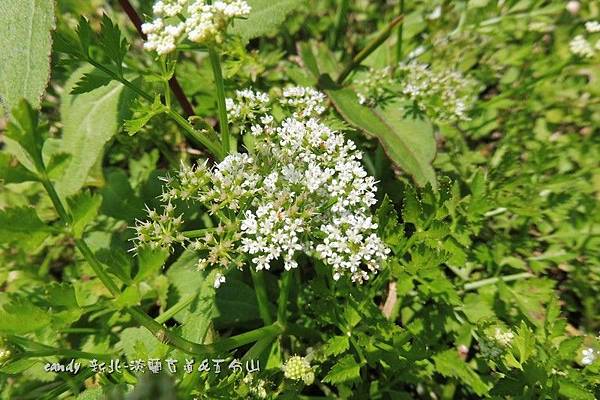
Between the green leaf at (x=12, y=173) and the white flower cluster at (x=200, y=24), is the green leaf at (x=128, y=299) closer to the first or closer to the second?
the green leaf at (x=12, y=173)

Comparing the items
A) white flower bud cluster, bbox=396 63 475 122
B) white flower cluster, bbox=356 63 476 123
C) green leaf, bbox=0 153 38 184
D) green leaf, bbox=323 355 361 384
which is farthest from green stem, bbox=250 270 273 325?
white flower bud cluster, bbox=396 63 475 122

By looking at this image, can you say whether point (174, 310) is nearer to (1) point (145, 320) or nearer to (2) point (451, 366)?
(1) point (145, 320)

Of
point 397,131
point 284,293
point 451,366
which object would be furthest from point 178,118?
point 451,366

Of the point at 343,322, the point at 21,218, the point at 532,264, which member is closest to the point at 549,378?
the point at 343,322

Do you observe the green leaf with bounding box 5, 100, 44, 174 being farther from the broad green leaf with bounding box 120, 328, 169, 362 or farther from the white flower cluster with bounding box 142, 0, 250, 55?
the broad green leaf with bounding box 120, 328, 169, 362

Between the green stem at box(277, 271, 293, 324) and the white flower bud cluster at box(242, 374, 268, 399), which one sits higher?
the green stem at box(277, 271, 293, 324)

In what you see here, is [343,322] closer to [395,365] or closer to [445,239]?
[395,365]

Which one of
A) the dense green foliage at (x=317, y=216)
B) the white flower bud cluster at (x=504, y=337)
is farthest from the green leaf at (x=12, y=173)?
the white flower bud cluster at (x=504, y=337)
